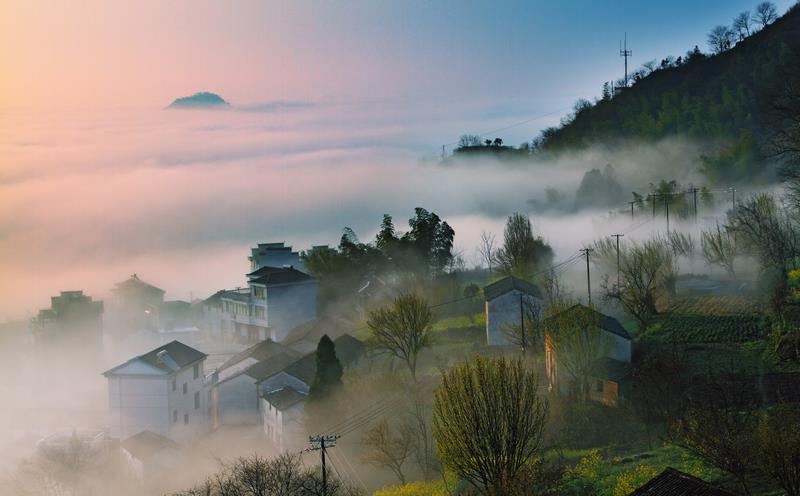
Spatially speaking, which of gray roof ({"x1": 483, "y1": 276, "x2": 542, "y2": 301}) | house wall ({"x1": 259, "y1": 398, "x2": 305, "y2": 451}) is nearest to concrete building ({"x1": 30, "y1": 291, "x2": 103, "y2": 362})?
house wall ({"x1": 259, "y1": 398, "x2": 305, "y2": 451})

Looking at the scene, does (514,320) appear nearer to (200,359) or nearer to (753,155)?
(200,359)

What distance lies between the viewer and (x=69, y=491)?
35562 mm

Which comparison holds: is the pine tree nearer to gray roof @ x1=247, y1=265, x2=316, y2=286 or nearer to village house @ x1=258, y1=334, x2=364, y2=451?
village house @ x1=258, y1=334, x2=364, y2=451

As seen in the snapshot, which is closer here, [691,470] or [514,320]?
[691,470]

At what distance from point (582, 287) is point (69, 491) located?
30885 mm

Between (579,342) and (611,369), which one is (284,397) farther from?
(611,369)

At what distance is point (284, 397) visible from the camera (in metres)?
36.8

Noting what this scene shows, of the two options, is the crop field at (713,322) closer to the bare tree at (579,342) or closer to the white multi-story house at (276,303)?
the bare tree at (579,342)

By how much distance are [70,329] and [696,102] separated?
85.9m

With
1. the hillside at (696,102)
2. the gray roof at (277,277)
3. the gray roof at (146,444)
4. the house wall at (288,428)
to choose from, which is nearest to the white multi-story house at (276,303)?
the gray roof at (277,277)

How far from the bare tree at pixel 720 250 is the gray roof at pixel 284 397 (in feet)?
77.0

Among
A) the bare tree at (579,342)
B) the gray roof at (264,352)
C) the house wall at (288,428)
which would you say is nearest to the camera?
the bare tree at (579,342)

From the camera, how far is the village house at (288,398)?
115ft

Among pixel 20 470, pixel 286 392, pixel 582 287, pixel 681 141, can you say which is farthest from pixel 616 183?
pixel 20 470
